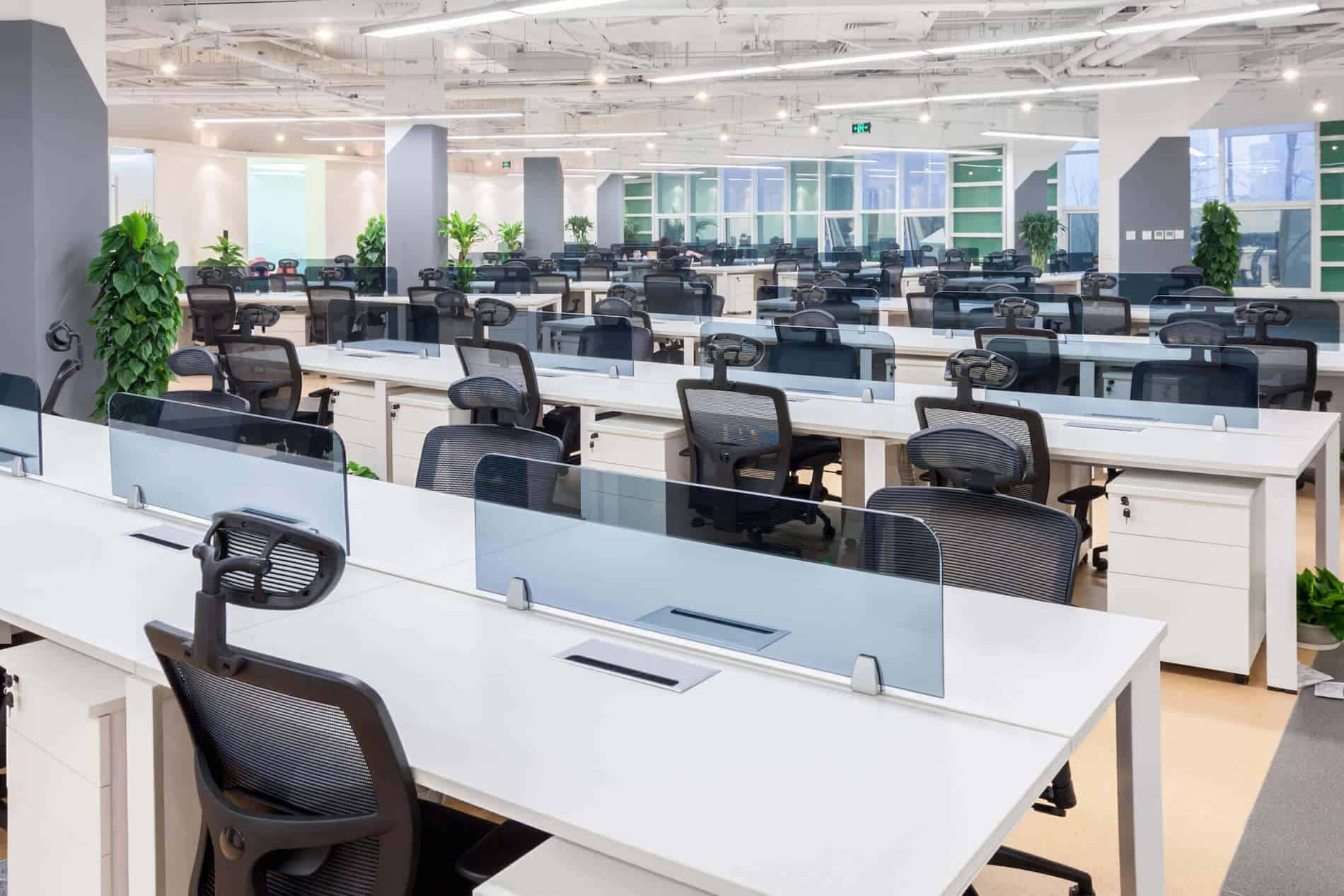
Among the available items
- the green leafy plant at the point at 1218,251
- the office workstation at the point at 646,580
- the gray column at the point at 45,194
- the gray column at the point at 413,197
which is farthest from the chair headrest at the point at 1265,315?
the gray column at the point at 413,197

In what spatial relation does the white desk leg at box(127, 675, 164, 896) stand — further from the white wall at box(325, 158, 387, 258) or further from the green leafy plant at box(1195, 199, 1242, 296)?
the white wall at box(325, 158, 387, 258)

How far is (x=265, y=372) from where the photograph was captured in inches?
240

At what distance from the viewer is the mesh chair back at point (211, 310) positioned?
34.9ft

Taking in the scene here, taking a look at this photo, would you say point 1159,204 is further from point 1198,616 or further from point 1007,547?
point 1007,547

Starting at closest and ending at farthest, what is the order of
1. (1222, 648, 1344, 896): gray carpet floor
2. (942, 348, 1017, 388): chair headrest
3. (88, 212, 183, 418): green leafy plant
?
(1222, 648, 1344, 896): gray carpet floor < (942, 348, 1017, 388): chair headrest < (88, 212, 183, 418): green leafy plant

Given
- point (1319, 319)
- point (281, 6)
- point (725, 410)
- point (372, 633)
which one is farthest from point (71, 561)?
point (281, 6)

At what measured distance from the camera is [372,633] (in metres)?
2.36

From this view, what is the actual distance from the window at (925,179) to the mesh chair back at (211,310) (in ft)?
52.8

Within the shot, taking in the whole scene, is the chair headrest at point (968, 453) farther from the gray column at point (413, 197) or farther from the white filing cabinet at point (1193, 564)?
the gray column at point (413, 197)

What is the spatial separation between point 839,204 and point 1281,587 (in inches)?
884

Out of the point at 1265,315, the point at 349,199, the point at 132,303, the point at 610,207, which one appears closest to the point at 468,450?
the point at 132,303

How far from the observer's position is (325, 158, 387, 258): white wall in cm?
2344

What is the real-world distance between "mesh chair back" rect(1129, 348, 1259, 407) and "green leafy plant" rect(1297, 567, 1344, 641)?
0.80 meters

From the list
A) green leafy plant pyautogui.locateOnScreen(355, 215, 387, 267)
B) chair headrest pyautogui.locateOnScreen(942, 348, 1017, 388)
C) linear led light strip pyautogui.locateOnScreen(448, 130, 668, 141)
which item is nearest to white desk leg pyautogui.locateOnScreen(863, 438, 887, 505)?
chair headrest pyautogui.locateOnScreen(942, 348, 1017, 388)
